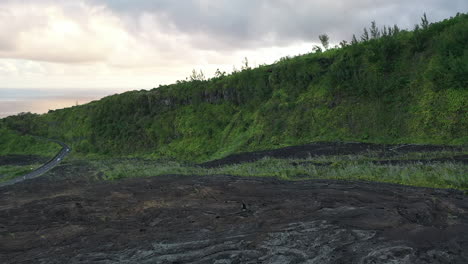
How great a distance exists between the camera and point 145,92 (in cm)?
6081

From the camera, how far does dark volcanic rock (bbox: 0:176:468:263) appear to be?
8844 mm

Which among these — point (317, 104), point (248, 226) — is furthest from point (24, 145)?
point (248, 226)

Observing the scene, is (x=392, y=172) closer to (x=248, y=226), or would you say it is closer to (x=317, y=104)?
(x=248, y=226)

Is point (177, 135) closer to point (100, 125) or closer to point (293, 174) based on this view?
point (100, 125)

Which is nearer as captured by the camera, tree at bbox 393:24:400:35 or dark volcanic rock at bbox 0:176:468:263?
dark volcanic rock at bbox 0:176:468:263

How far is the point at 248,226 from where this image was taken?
11.1 meters

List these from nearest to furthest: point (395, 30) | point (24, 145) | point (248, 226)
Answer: point (248, 226) → point (395, 30) → point (24, 145)

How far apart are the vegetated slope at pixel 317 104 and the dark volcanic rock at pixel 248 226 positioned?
17.9 metres

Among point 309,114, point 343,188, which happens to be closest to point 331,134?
point 309,114

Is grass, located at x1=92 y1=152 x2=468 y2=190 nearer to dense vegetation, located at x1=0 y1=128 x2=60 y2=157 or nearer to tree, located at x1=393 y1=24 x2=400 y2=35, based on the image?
tree, located at x1=393 y1=24 x2=400 y2=35

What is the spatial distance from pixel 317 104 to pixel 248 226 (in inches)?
1141

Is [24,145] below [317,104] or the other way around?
below

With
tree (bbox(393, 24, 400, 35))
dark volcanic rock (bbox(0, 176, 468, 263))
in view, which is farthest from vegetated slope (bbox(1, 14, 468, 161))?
dark volcanic rock (bbox(0, 176, 468, 263))

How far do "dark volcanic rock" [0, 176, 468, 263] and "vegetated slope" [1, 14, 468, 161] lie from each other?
17914mm
